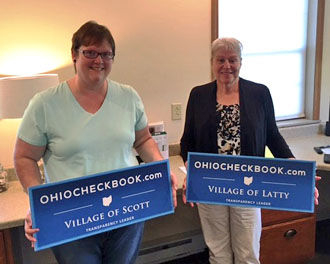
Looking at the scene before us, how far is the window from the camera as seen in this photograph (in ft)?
9.23

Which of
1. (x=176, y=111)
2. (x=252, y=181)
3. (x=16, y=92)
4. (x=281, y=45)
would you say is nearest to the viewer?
(x=252, y=181)

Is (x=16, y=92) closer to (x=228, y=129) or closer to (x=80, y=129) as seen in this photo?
(x=80, y=129)

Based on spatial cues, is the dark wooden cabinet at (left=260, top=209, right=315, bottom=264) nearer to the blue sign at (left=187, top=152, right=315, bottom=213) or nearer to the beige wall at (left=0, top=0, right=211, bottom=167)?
the blue sign at (left=187, top=152, right=315, bottom=213)

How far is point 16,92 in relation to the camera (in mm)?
1925

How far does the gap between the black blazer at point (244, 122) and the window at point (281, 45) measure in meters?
0.99

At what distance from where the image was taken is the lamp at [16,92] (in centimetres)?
192

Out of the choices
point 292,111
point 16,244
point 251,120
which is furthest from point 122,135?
point 292,111

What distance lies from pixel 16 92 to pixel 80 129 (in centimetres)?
76

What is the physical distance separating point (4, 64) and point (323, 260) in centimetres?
240

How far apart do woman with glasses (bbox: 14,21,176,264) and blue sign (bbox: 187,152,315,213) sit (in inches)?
14.9

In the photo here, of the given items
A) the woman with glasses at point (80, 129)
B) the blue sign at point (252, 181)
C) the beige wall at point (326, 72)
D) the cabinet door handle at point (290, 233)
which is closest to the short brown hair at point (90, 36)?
the woman with glasses at point (80, 129)

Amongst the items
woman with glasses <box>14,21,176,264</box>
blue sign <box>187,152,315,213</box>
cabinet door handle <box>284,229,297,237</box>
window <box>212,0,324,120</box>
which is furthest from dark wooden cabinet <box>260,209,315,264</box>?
woman with glasses <box>14,21,176,264</box>

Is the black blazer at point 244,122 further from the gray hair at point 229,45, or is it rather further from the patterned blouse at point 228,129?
the gray hair at point 229,45

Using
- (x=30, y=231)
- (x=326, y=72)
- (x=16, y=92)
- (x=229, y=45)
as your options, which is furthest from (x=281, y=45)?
(x=30, y=231)
